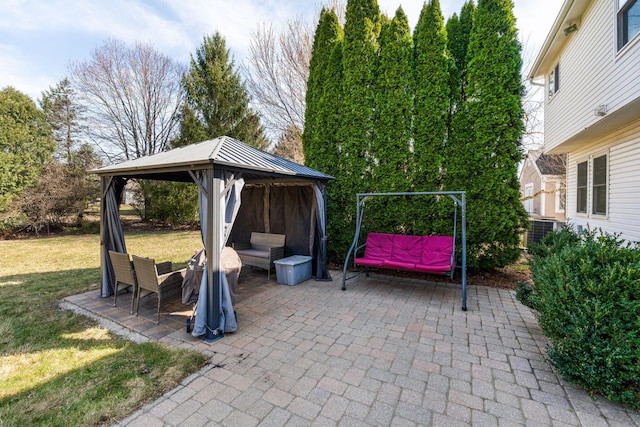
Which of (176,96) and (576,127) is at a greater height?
(176,96)

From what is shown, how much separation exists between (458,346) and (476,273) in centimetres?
341

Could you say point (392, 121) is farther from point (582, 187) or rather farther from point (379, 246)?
point (582, 187)

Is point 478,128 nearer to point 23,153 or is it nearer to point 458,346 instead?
point 458,346

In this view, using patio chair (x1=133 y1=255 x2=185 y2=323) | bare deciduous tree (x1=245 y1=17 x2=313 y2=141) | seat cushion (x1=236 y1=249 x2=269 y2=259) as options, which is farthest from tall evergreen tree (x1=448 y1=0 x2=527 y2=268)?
bare deciduous tree (x1=245 y1=17 x2=313 y2=141)

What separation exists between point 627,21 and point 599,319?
480cm

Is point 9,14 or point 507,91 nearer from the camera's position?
point 507,91

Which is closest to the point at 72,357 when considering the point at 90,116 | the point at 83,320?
the point at 83,320

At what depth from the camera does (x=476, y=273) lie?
19.8 ft

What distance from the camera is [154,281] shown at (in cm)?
365

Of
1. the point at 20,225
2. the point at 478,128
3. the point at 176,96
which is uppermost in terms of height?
the point at 176,96

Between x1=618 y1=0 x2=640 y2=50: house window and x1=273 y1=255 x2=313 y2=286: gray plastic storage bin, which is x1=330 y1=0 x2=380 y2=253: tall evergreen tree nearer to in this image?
x1=273 y1=255 x2=313 y2=286: gray plastic storage bin

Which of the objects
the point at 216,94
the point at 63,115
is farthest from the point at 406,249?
the point at 63,115

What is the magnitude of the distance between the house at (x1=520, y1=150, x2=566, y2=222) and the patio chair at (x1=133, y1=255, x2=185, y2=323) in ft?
51.4

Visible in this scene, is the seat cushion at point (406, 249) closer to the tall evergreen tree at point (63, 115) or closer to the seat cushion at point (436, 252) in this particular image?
the seat cushion at point (436, 252)
